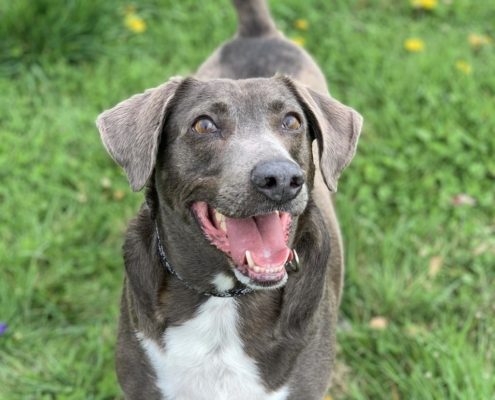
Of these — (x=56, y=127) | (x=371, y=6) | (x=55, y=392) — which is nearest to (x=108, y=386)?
(x=55, y=392)

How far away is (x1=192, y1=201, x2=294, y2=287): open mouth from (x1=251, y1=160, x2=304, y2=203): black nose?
23cm

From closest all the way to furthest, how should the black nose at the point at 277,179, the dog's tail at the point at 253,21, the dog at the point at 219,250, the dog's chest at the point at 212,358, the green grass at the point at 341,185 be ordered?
the black nose at the point at 277,179 < the dog at the point at 219,250 < the dog's chest at the point at 212,358 < the green grass at the point at 341,185 < the dog's tail at the point at 253,21

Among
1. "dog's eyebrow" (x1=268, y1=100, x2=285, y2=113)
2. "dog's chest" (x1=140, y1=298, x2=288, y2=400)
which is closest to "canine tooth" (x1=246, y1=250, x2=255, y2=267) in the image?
"dog's chest" (x1=140, y1=298, x2=288, y2=400)

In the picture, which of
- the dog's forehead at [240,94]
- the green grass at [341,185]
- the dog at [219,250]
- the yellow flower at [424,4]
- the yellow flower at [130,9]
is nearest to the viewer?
the dog at [219,250]

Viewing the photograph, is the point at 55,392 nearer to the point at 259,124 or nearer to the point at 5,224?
the point at 5,224

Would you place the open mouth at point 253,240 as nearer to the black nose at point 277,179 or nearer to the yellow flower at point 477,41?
the black nose at point 277,179

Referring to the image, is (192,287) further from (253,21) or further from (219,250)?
(253,21)

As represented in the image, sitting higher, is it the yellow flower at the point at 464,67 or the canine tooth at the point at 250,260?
the canine tooth at the point at 250,260

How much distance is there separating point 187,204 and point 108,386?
1492 mm

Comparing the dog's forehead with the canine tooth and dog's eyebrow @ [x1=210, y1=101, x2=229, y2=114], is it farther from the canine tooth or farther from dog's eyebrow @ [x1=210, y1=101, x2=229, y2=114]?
the canine tooth

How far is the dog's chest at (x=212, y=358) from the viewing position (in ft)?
10.9

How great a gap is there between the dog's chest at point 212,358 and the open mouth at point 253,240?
0.39m

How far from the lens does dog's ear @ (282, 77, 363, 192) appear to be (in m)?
3.26

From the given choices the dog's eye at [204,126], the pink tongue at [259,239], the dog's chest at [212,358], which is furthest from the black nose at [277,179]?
the dog's chest at [212,358]
